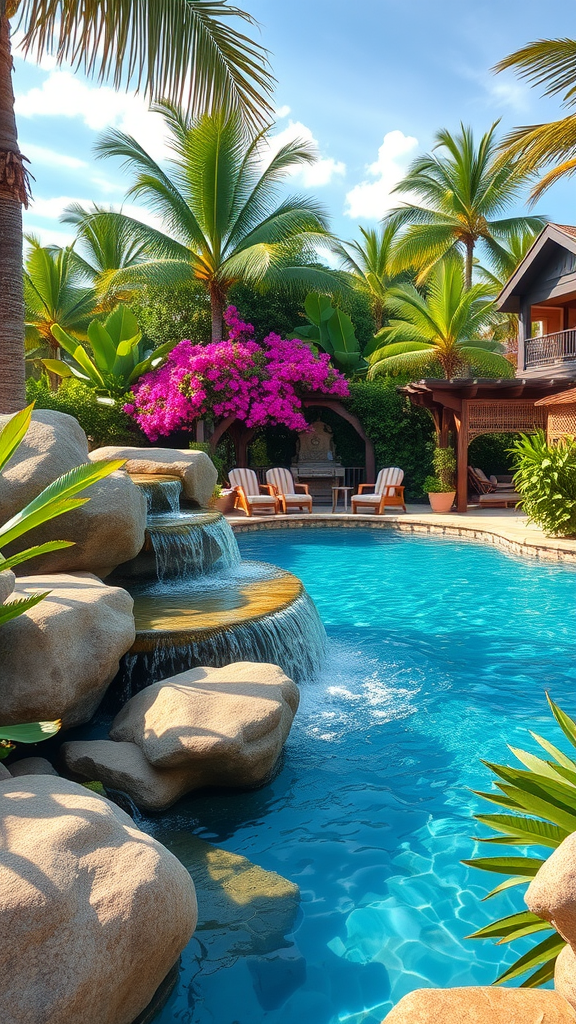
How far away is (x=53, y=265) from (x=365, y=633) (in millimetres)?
22578

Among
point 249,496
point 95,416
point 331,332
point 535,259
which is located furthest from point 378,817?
point 331,332

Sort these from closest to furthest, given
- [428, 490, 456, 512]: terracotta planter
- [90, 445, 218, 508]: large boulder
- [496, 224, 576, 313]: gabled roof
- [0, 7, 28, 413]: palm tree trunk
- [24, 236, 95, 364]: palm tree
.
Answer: [0, 7, 28, 413]: palm tree trunk < [90, 445, 218, 508]: large boulder < [428, 490, 456, 512]: terracotta planter < [496, 224, 576, 313]: gabled roof < [24, 236, 95, 364]: palm tree

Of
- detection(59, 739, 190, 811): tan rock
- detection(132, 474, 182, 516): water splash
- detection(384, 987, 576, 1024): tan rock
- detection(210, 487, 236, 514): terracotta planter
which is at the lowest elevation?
detection(59, 739, 190, 811): tan rock

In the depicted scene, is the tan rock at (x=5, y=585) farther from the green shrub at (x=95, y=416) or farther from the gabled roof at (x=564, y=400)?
the green shrub at (x=95, y=416)

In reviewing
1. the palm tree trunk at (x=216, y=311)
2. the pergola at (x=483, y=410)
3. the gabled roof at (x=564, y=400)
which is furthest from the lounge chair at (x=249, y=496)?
the gabled roof at (x=564, y=400)

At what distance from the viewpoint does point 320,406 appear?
1912cm

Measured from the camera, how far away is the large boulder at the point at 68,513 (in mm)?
Answer: 5152

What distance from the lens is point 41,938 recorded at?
2.01m

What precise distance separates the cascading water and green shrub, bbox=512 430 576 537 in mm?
6008

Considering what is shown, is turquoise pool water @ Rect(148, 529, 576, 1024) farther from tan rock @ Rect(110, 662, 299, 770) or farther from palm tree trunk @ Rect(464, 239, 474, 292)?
palm tree trunk @ Rect(464, 239, 474, 292)

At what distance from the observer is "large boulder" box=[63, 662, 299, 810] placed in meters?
3.79

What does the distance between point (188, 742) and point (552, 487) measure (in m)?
9.53

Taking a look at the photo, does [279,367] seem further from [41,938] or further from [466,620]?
[41,938]

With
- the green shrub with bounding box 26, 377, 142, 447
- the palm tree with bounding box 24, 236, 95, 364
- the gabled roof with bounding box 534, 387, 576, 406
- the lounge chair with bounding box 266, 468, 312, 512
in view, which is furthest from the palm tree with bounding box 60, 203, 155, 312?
the gabled roof with bounding box 534, 387, 576, 406
